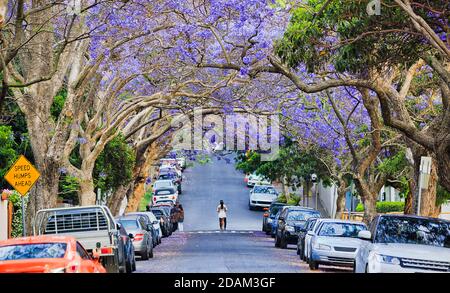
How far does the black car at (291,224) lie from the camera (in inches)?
1602

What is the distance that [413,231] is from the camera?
19891 mm

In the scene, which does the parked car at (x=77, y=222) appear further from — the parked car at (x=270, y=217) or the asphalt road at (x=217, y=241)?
the parked car at (x=270, y=217)

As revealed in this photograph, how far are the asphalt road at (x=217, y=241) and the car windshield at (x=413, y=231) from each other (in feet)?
21.4

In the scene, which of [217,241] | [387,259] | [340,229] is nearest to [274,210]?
[217,241]

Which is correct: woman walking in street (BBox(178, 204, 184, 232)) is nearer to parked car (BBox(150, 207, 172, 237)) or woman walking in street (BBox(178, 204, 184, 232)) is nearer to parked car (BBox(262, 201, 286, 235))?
parked car (BBox(150, 207, 172, 237))

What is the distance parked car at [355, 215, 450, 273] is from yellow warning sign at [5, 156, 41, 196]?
910 cm

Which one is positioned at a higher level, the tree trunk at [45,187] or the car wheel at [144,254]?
the tree trunk at [45,187]

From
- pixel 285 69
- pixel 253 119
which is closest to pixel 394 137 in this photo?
pixel 253 119

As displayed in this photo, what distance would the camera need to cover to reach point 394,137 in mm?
39719

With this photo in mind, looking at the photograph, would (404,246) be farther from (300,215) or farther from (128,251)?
(300,215)

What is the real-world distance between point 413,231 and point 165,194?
53.9 metres

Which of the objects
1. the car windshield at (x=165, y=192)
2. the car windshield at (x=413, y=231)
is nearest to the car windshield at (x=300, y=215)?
the car windshield at (x=413, y=231)
